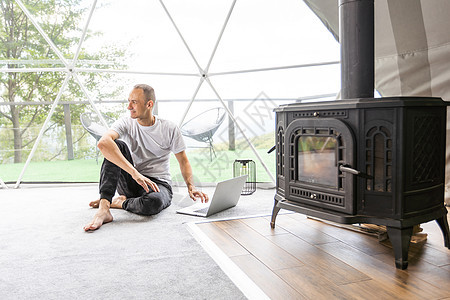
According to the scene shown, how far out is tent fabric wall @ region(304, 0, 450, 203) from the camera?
2972 mm

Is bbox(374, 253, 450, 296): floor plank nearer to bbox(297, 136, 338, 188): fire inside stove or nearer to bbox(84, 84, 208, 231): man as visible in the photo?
bbox(297, 136, 338, 188): fire inside stove

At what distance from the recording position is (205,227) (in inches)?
102

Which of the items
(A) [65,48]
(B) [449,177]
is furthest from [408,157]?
(A) [65,48]

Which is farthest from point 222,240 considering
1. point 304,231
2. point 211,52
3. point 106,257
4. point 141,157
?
point 211,52

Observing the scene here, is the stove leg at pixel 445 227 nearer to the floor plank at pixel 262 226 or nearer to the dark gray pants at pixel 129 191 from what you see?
the floor plank at pixel 262 226

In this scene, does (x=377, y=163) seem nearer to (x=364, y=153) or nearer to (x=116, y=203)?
(x=364, y=153)

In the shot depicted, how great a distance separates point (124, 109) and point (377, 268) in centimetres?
360

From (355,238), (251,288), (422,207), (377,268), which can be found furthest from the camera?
(355,238)

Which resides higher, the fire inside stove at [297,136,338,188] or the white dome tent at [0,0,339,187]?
the white dome tent at [0,0,339,187]

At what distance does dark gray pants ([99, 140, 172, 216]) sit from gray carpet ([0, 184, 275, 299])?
0.08 m

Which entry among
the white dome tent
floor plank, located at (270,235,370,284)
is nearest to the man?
floor plank, located at (270,235,370,284)

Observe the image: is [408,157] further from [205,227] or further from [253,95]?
[253,95]

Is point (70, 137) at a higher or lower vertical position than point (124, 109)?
lower

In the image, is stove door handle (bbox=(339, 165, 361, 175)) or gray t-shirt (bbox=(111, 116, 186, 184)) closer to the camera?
stove door handle (bbox=(339, 165, 361, 175))
